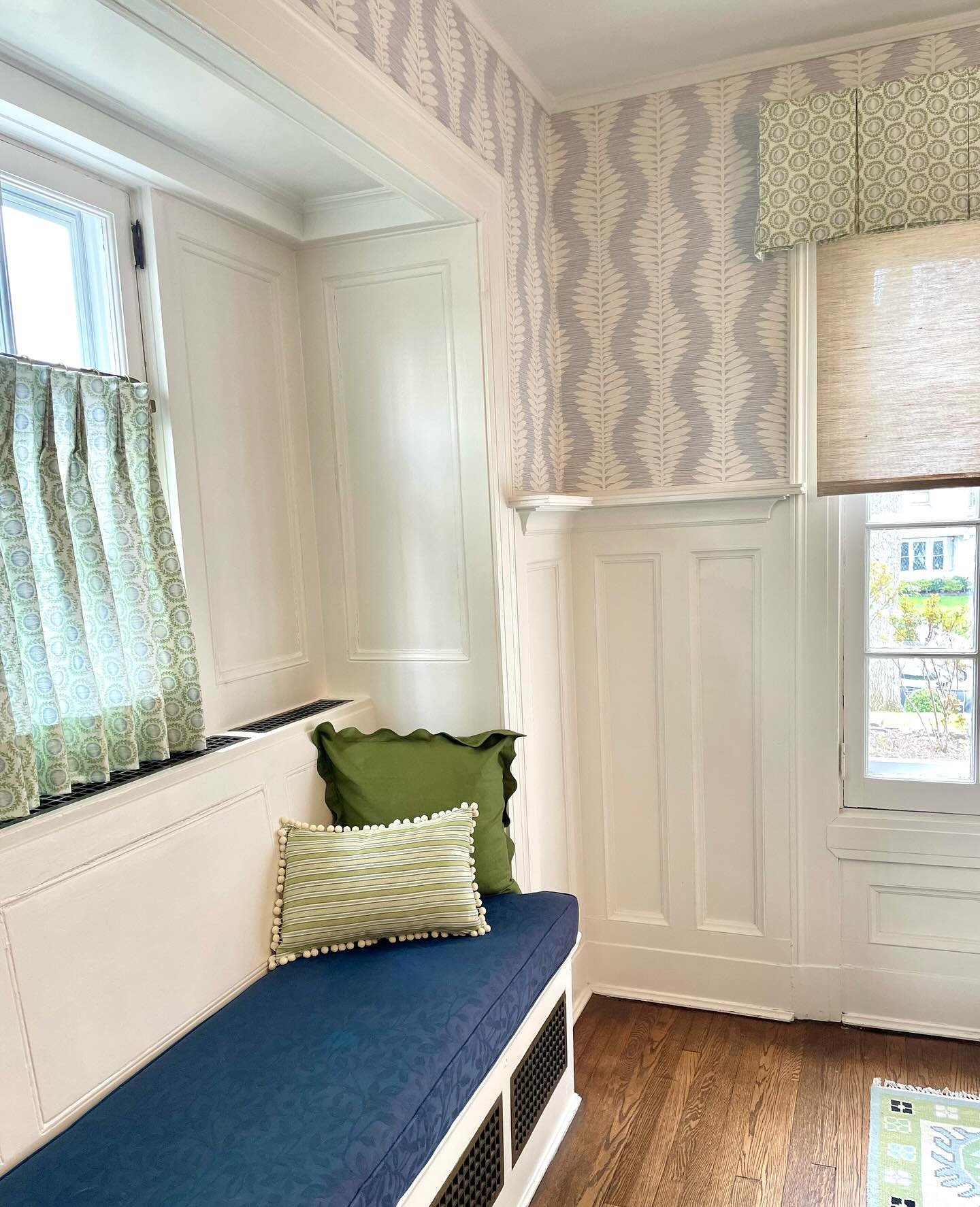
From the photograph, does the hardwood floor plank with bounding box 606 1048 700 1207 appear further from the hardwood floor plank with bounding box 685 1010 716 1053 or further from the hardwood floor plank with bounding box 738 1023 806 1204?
the hardwood floor plank with bounding box 738 1023 806 1204

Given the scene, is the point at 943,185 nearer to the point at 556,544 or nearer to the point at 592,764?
the point at 556,544

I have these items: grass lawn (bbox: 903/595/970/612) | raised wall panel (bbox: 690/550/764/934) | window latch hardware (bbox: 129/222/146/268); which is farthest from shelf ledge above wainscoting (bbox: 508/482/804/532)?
window latch hardware (bbox: 129/222/146/268)

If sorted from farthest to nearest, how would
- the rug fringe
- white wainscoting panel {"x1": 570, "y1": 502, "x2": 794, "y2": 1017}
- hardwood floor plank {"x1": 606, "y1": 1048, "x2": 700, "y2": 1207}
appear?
white wainscoting panel {"x1": 570, "y1": 502, "x2": 794, "y2": 1017} < the rug fringe < hardwood floor plank {"x1": 606, "y1": 1048, "x2": 700, "y2": 1207}

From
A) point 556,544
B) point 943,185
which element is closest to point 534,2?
point 943,185

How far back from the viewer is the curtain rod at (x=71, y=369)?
1626 mm

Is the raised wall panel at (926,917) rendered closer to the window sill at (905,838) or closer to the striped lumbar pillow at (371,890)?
the window sill at (905,838)

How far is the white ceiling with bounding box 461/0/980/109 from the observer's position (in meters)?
2.20

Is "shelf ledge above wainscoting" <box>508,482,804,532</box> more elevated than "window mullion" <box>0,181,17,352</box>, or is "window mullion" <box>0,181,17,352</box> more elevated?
"window mullion" <box>0,181,17,352</box>

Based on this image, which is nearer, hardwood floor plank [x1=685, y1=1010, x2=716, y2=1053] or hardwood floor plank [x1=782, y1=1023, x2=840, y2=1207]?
hardwood floor plank [x1=782, y1=1023, x2=840, y2=1207]

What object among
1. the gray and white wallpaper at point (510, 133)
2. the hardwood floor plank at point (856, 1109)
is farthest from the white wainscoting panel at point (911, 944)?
the gray and white wallpaper at point (510, 133)

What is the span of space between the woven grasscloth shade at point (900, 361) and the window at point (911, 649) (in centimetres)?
12

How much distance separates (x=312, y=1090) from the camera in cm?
146

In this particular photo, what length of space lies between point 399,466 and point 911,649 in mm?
1488

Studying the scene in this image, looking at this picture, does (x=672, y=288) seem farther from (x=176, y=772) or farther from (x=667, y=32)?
(x=176, y=772)
